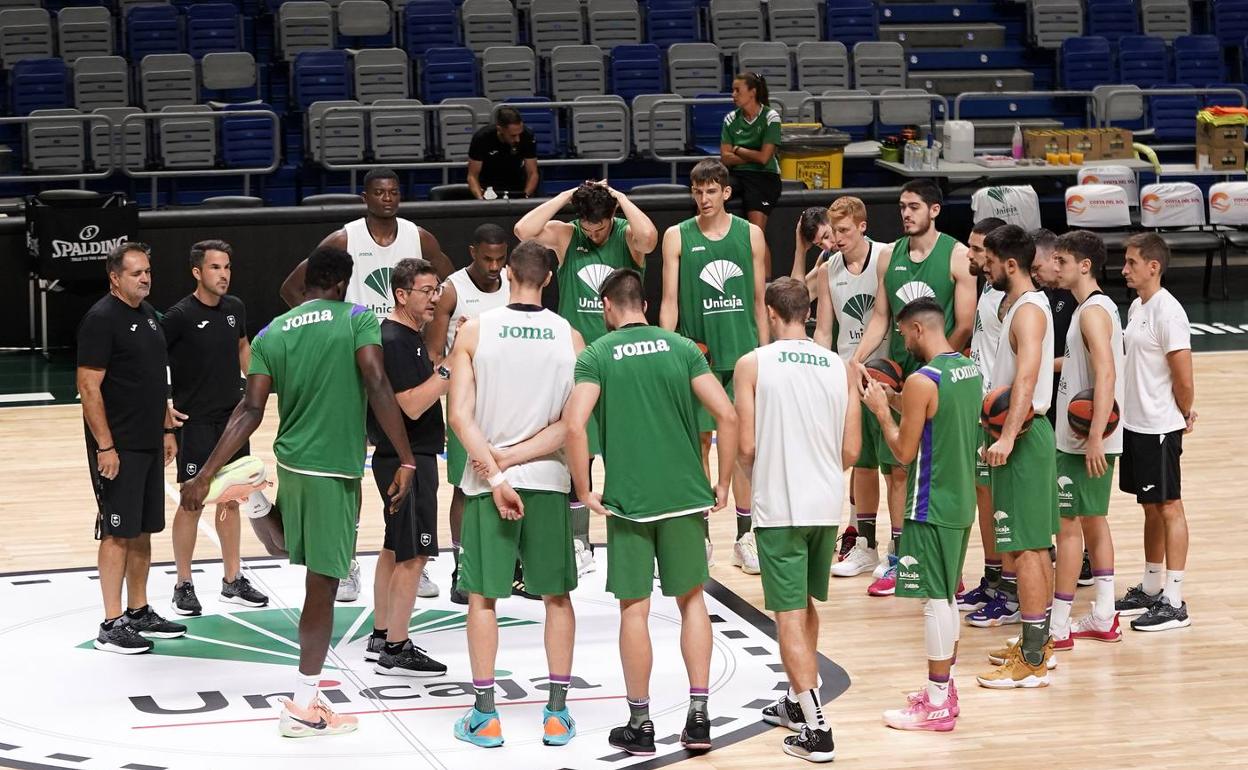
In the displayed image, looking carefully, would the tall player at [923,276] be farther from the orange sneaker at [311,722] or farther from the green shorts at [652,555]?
the orange sneaker at [311,722]

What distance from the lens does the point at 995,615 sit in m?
7.84

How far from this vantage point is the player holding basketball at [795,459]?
20.1 feet

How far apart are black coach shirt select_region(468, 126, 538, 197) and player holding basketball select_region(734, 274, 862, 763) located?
8.41m

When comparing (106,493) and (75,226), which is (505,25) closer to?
(75,226)

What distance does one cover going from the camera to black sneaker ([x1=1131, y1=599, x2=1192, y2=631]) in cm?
771

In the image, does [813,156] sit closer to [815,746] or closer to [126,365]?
[126,365]

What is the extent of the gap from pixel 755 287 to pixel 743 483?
1.00 meters

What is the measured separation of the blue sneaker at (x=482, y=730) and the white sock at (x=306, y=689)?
556 mm

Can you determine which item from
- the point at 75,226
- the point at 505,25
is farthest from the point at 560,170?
the point at 75,226

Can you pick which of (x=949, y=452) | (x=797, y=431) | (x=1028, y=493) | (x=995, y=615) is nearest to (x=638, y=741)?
(x=797, y=431)

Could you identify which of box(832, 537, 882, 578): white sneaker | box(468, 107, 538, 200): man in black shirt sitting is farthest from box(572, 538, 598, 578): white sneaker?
box(468, 107, 538, 200): man in black shirt sitting

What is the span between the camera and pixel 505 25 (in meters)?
18.1

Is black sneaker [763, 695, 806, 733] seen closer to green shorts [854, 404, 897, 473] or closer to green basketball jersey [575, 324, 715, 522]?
green basketball jersey [575, 324, 715, 522]

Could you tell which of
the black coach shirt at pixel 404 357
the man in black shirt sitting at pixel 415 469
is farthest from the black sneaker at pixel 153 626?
the black coach shirt at pixel 404 357
